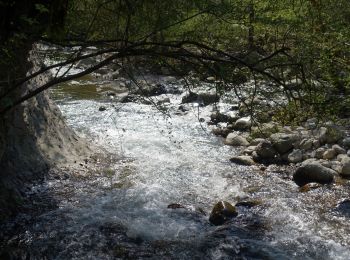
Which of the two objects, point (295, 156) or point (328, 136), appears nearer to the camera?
point (295, 156)

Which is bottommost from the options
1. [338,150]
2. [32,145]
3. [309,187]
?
[309,187]

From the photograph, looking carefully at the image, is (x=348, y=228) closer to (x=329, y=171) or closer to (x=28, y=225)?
(x=329, y=171)

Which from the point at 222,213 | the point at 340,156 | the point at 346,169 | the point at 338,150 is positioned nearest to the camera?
the point at 222,213

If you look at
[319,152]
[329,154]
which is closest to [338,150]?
[329,154]

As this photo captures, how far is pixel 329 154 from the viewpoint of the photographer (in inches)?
350

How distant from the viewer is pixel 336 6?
8.82 metres

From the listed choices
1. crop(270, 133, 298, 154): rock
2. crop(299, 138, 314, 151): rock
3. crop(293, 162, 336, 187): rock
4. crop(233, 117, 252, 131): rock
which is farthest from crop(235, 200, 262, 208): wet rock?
crop(233, 117, 252, 131): rock

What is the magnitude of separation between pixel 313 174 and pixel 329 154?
4.09 feet

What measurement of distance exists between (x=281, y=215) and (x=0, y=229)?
3.92 metres

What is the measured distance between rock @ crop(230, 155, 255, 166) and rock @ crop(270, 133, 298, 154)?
69cm

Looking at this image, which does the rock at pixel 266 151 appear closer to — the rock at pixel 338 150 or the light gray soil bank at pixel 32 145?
the rock at pixel 338 150

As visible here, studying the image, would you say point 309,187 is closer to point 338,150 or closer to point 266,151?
point 266,151

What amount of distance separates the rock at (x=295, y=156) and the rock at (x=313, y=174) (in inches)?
36.9

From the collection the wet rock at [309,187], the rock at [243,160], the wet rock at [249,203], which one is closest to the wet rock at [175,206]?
the wet rock at [249,203]
